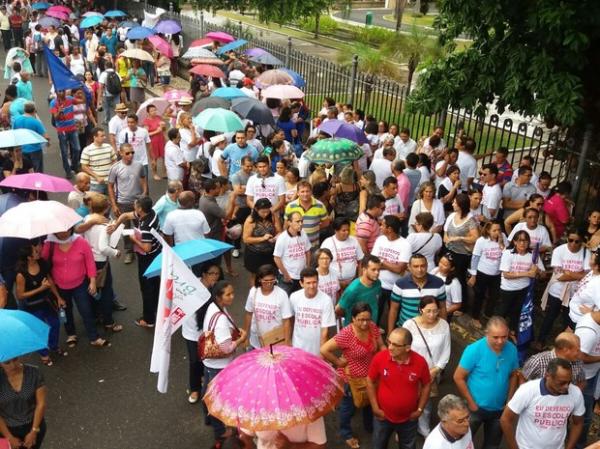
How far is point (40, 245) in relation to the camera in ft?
22.6

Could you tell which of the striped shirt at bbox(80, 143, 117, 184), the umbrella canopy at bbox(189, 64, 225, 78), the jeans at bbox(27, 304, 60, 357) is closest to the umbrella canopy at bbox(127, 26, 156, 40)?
the umbrella canopy at bbox(189, 64, 225, 78)

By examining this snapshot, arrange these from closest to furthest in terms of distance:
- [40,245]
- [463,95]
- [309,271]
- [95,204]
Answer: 1. [309,271]
2. [40,245]
3. [95,204]
4. [463,95]

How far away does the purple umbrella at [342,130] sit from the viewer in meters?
10.3

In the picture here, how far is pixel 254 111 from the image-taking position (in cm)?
1112

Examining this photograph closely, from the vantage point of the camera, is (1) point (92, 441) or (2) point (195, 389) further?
(2) point (195, 389)

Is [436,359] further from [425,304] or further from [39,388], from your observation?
[39,388]

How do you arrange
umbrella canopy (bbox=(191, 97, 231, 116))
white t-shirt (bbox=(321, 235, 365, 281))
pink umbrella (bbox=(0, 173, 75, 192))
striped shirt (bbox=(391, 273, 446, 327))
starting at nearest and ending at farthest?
striped shirt (bbox=(391, 273, 446, 327)), white t-shirt (bbox=(321, 235, 365, 281)), pink umbrella (bbox=(0, 173, 75, 192)), umbrella canopy (bbox=(191, 97, 231, 116))

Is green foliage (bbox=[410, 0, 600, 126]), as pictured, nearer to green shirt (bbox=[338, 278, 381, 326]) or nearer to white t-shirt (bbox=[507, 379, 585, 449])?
green shirt (bbox=[338, 278, 381, 326])

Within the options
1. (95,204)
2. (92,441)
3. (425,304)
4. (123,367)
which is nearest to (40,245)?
(95,204)

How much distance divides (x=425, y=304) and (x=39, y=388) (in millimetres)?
3137

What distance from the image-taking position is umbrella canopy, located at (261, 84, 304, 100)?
39.9 ft

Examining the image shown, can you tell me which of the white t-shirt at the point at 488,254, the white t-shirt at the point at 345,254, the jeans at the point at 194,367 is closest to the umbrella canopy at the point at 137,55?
the white t-shirt at the point at 345,254

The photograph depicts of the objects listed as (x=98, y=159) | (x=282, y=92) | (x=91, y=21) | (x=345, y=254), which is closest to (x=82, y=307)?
(x=345, y=254)

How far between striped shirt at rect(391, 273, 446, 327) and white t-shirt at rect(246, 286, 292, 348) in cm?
111
